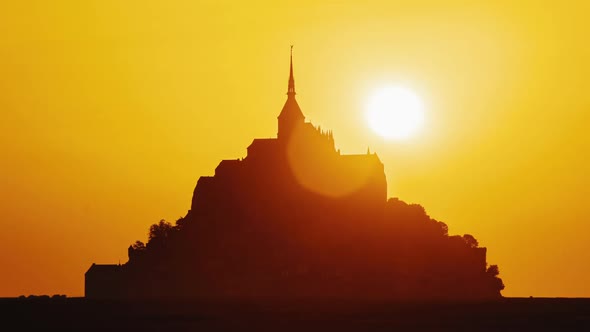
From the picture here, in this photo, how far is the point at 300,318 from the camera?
6516 inches

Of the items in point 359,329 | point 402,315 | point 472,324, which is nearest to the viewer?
point 359,329

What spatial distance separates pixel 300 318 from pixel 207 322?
14.2 m

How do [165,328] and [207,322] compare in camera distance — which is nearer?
[165,328]

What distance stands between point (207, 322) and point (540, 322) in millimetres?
34998

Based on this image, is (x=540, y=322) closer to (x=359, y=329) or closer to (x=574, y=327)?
(x=574, y=327)

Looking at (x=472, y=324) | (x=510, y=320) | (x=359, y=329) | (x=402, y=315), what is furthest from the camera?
(x=402, y=315)

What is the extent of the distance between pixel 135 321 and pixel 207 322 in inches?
309

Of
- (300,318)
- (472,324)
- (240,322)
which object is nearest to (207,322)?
(240,322)

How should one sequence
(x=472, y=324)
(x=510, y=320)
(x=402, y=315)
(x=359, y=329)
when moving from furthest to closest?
(x=402, y=315)
(x=510, y=320)
(x=472, y=324)
(x=359, y=329)

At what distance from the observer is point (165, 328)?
469 ft

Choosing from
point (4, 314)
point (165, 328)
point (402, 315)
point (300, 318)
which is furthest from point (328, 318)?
point (4, 314)

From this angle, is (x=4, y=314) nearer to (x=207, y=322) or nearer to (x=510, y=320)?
(x=207, y=322)

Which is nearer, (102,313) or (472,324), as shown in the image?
(472,324)

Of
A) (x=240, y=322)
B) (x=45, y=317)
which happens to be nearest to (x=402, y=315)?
(x=240, y=322)
